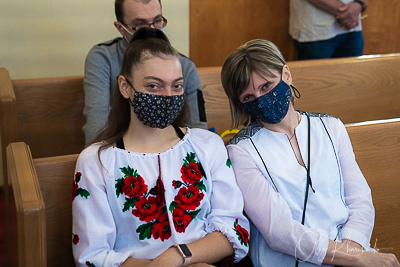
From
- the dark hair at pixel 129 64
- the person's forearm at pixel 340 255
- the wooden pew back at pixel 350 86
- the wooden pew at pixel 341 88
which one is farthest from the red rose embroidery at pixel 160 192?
the wooden pew back at pixel 350 86

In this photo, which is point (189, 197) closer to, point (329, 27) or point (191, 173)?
point (191, 173)

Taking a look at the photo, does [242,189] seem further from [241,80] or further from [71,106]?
[71,106]

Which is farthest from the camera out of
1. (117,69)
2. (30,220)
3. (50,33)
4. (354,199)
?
(50,33)

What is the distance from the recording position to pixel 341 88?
292 centimetres

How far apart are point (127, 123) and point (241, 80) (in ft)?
1.44

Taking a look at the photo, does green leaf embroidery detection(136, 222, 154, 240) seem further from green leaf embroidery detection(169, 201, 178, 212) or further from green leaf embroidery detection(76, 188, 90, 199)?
green leaf embroidery detection(76, 188, 90, 199)

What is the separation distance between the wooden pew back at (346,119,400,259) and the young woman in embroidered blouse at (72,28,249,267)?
2.12ft

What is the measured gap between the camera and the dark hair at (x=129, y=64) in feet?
5.32

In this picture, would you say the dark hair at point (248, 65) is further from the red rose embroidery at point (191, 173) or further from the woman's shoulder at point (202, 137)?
the red rose embroidery at point (191, 173)

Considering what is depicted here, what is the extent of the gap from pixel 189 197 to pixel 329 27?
2440 millimetres

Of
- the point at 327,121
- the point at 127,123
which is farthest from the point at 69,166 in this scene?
the point at 327,121

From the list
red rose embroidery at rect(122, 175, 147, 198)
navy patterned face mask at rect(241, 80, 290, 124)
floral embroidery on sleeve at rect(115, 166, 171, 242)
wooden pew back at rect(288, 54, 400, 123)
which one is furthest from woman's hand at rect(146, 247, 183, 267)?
wooden pew back at rect(288, 54, 400, 123)

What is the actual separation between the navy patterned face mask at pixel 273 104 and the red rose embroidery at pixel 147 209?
1.63 ft

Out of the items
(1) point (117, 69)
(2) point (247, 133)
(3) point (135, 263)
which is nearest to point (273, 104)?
(2) point (247, 133)
